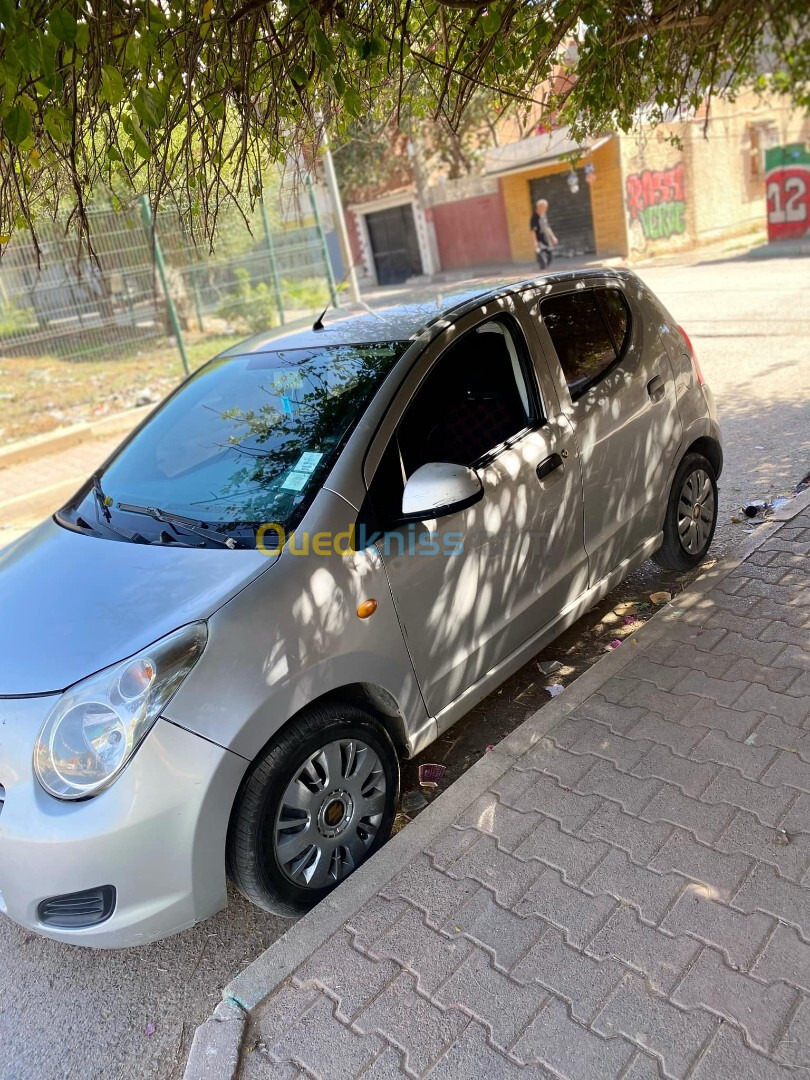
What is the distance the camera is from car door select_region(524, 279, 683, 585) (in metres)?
3.65

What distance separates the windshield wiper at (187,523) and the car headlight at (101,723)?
21.9 inches

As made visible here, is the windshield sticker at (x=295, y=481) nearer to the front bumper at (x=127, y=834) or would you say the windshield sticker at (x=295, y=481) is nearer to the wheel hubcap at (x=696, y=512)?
the front bumper at (x=127, y=834)

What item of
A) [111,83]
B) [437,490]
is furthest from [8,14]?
[437,490]

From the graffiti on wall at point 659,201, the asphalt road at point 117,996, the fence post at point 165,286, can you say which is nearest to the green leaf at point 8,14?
the asphalt road at point 117,996

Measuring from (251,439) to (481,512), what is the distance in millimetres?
975

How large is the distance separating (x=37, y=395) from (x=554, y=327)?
1021cm

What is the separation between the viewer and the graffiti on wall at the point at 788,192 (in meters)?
18.1

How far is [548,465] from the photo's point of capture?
3.41m

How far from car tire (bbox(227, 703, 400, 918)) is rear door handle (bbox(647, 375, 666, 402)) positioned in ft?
7.40

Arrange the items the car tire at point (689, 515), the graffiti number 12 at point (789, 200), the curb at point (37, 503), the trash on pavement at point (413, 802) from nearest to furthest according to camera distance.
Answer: the trash on pavement at point (413, 802) < the car tire at point (689, 515) < the curb at point (37, 503) < the graffiti number 12 at point (789, 200)

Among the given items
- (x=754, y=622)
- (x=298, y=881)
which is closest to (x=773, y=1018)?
(x=298, y=881)

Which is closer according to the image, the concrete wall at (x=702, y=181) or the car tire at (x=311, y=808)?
the car tire at (x=311, y=808)

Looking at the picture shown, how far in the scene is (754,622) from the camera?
12.7 ft

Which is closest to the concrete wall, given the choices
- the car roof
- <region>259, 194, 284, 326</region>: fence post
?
<region>259, 194, 284, 326</region>: fence post
